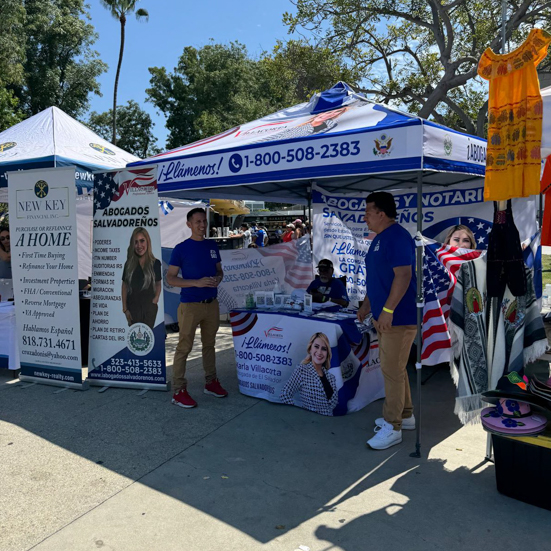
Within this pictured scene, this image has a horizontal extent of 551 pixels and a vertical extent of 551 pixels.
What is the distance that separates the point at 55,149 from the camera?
23.8 feet

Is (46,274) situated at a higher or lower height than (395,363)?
higher

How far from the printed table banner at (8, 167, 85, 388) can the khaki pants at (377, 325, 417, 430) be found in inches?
127

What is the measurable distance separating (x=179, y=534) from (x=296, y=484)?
867 mm

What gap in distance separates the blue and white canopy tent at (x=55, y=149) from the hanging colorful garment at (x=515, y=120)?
17.4 ft

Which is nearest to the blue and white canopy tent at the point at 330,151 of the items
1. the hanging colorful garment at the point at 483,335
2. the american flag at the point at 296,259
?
the hanging colorful garment at the point at 483,335

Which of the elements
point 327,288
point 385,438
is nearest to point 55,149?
point 327,288

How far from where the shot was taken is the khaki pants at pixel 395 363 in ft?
12.4

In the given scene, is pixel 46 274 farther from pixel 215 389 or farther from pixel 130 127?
pixel 130 127

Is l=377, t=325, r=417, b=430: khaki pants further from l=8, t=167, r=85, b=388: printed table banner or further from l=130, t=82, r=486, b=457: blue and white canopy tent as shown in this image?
l=8, t=167, r=85, b=388: printed table banner

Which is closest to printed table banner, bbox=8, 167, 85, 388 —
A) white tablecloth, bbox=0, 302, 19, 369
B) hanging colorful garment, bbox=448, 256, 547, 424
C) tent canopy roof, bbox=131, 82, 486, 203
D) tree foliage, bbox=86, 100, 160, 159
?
white tablecloth, bbox=0, 302, 19, 369

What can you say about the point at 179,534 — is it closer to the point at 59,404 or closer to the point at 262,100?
the point at 59,404

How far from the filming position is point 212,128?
29391 millimetres

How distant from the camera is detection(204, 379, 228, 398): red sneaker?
5094mm

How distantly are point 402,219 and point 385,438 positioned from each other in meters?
3.48
